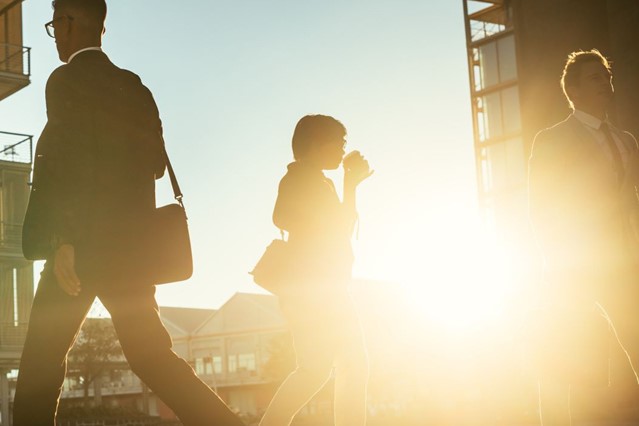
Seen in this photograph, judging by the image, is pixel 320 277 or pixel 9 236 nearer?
pixel 320 277

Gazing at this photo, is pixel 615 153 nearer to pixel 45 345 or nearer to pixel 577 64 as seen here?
pixel 577 64

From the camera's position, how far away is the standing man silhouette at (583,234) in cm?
405

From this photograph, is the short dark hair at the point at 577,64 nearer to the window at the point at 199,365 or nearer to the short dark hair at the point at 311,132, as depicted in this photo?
the short dark hair at the point at 311,132

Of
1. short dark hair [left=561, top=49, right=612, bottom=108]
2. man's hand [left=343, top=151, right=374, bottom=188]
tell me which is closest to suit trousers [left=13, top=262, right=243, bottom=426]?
man's hand [left=343, top=151, right=374, bottom=188]

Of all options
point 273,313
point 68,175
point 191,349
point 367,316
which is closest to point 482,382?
point 68,175

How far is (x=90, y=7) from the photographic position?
3.39 m

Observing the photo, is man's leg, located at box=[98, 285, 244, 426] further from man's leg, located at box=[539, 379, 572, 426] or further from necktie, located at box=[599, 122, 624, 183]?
necktie, located at box=[599, 122, 624, 183]

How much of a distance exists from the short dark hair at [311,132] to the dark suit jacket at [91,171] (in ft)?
3.38

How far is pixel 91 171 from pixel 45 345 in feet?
1.83

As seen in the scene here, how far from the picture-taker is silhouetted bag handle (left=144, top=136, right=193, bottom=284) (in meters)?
3.18

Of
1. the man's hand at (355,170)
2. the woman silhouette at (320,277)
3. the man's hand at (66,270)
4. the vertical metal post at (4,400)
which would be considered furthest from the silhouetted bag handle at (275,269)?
the vertical metal post at (4,400)

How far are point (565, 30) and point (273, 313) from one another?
7876 centimetres

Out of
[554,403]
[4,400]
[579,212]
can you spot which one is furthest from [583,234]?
[4,400]

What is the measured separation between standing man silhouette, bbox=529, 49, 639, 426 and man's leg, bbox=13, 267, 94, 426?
1.93 meters
